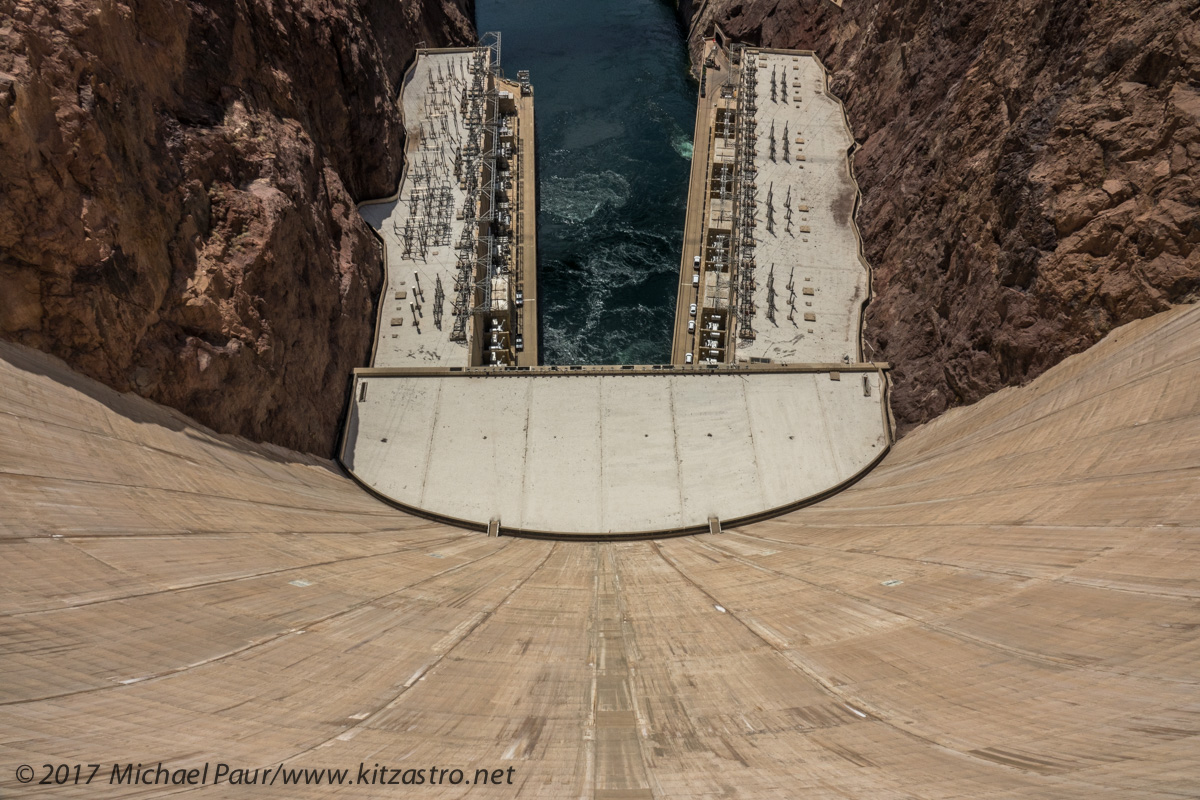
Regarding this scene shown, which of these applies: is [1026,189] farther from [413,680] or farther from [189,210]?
[189,210]

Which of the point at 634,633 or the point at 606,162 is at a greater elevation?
the point at 606,162

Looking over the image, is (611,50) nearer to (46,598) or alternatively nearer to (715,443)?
(715,443)

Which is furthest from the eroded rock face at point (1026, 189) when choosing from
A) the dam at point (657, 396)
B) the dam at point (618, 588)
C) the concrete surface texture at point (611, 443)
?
the concrete surface texture at point (611, 443)

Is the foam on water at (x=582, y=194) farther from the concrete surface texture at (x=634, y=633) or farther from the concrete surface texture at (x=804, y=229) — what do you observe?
the concrete surface texture at (x=634, y=633)

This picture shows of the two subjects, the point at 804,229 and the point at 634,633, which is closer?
the point at 634,633

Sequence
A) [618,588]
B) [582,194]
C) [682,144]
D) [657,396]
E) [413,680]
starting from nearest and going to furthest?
[413,680] → [618,588] → [657,396] → [582,194] → [682,144]

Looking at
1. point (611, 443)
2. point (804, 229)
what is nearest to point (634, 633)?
point (611, 443)
